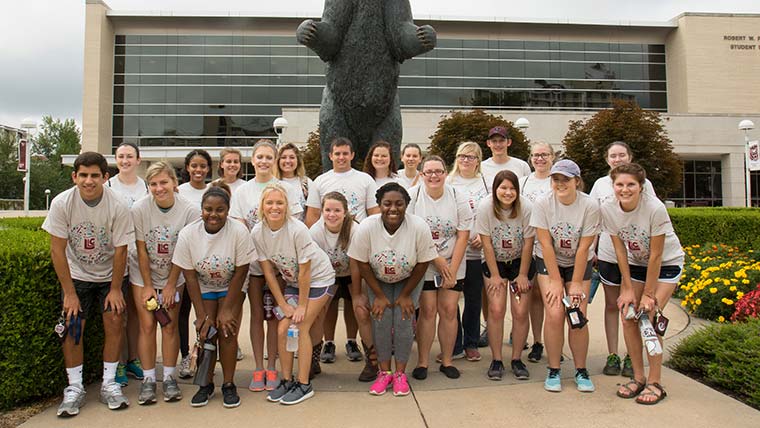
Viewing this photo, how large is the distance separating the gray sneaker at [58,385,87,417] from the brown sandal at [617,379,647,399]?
3531 mm

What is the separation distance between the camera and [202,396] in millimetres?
3209

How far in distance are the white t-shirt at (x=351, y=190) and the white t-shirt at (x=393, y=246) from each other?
70 centimetres

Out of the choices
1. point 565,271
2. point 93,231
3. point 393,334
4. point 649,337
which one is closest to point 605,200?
point 565,271

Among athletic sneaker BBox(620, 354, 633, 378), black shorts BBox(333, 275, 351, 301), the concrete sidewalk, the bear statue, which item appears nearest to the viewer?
the concrete sidewalk

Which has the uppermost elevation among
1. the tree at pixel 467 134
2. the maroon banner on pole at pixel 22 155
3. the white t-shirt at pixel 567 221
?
the tree at pixel 467 134

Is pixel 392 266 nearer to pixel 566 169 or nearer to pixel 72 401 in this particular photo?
pixel 566 169

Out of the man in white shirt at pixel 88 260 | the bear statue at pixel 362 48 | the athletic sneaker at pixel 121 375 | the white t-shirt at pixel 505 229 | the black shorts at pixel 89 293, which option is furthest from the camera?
the bear statue at pixel 362 48

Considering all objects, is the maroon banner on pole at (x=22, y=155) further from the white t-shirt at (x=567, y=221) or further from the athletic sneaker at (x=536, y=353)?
the white t-shirt at (x=567, y=221)

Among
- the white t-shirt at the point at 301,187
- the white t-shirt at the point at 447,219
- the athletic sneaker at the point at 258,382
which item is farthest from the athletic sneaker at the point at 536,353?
the white t-shirt at the point at 301,187

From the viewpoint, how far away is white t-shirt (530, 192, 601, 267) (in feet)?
11.5

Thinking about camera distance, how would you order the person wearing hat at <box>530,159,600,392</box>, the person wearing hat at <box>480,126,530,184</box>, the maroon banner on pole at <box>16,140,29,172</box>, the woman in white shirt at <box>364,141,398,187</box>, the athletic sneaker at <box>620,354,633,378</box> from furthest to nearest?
the maroon banner on pole at <box>16,140,29,172</box>
the person wearing hat at <box>480,126,530,184</box>
the woman in white shirt at <box>364,141,398,187</box>
the athletic sneaker at <box>620,354,633,378</box>
the person wearing hat at <box>530,159,600,392</box>

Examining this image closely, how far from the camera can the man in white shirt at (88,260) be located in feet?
10.2

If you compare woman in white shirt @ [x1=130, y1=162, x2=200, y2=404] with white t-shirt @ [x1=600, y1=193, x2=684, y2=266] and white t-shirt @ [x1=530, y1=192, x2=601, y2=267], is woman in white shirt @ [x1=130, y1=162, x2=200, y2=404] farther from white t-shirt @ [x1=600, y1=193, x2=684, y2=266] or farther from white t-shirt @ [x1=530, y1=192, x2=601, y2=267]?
white t-shirt @ [x1=600, y1=193, x2=684, y2=266]

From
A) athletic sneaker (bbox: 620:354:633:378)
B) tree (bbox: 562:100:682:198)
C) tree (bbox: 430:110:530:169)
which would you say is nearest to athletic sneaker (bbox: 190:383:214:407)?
athletic sneaker (bbox: 620:354:633:378)
